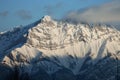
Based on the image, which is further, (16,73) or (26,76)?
(26,76)

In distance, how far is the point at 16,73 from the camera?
105125 mm

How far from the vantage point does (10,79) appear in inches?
4254

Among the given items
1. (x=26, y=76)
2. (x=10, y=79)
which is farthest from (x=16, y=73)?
(x=26, y=76)

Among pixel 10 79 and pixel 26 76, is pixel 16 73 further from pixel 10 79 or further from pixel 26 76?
pixel 26 76

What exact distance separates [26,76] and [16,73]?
11.7 m

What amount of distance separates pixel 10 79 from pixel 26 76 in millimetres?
9030

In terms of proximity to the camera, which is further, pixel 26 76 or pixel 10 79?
pixel 26 76

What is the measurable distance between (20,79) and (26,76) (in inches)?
268

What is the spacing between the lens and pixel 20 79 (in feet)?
360
